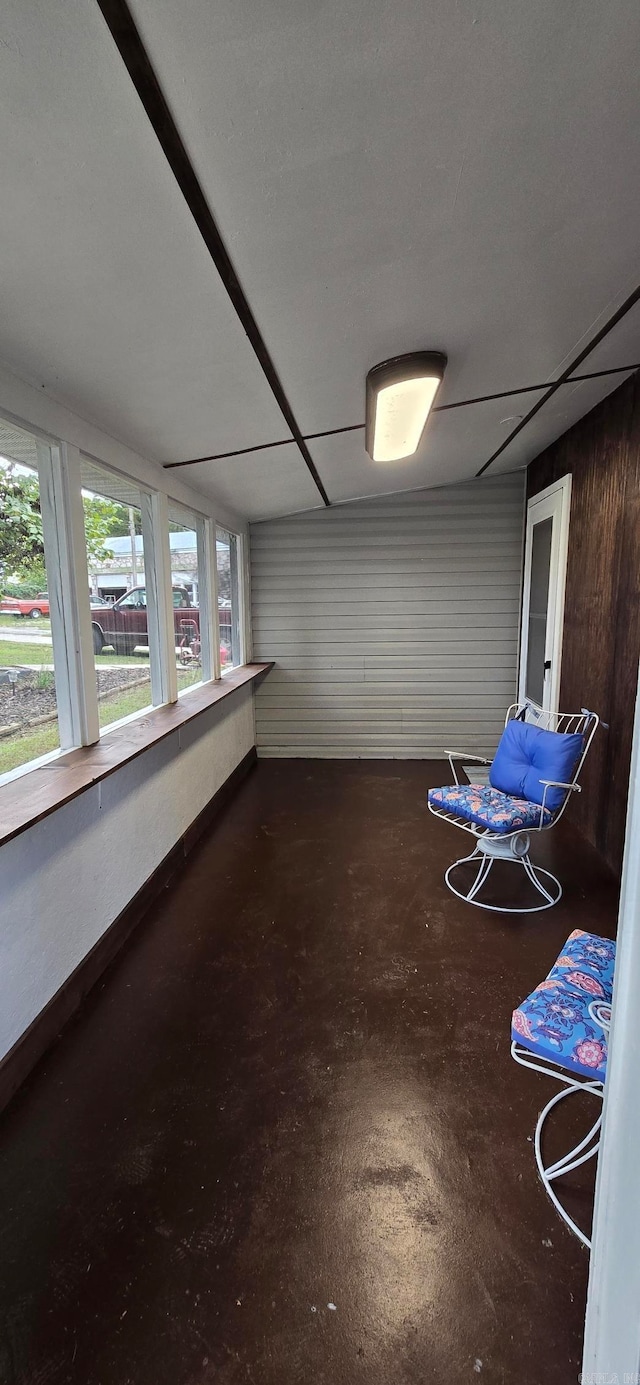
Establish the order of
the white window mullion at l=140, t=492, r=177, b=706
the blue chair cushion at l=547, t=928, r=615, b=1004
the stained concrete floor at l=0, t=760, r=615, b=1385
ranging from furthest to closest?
the white window mullion at l=140, t=492, r=177, b=706, the blue chair cushion at l=547, t=928, r=615, b=1004, the stained concrete floor at l=0, t=760, r=615, b=1385

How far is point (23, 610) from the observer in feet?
6.12

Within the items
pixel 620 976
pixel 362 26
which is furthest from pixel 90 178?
pixel 620 976

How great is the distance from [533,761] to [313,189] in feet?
8.41

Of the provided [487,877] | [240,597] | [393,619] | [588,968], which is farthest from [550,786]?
[240,597]

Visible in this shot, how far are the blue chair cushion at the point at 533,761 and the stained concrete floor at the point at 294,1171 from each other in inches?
24.5

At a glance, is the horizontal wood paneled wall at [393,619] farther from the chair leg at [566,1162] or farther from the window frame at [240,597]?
the chair leg at [566,1162]

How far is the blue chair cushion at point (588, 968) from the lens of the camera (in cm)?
146

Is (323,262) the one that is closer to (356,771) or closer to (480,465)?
(480,465)

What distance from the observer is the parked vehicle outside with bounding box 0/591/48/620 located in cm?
176

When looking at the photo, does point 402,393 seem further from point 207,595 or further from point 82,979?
point 82,979

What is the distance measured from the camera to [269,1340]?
1.11 m

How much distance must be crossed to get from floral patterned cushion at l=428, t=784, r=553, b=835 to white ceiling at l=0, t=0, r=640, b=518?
6.58 ft

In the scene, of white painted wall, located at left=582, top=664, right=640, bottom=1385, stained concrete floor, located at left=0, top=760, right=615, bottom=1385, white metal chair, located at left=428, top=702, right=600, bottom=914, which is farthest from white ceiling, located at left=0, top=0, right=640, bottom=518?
stained concrete floor, located at left=0, top=760, right=615, bottom=1385

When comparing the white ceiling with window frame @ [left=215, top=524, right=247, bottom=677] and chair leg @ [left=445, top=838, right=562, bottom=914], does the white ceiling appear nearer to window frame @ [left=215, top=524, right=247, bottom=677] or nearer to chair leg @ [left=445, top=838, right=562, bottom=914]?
chair leg @ [left=445, top=838, right=562, bottom=914]
